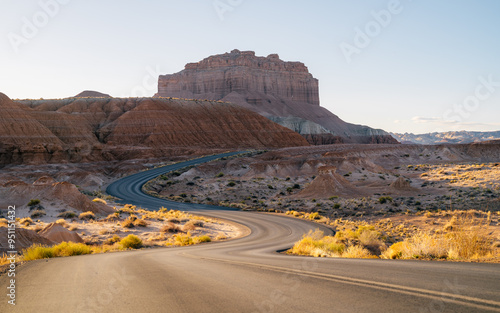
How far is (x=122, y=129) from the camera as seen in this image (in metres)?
103

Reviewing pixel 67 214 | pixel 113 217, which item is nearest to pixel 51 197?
pixel 67 214

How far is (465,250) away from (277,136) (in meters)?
116

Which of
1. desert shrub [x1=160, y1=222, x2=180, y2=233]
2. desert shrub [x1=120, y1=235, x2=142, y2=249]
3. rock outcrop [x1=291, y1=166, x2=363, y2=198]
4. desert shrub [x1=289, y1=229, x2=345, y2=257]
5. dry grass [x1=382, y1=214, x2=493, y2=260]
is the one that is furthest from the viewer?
rock outcrop [x1=291, y1=166, x2=363, y2=198]

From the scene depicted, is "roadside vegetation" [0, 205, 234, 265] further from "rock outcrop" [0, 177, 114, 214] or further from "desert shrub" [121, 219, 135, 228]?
"rock outcrop" [0, 177, 114, 214]

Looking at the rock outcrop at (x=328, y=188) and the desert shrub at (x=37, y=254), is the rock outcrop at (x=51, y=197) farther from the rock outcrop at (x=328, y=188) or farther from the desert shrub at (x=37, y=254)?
the rock outcrop at (x=328, y=188)

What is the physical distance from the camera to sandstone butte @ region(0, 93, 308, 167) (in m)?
83.1

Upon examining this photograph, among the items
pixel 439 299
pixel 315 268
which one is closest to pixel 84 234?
pixel 315 268

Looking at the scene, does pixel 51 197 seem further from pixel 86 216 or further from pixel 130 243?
pixel 130 243

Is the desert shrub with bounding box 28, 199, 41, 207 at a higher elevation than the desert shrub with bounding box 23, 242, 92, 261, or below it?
higher

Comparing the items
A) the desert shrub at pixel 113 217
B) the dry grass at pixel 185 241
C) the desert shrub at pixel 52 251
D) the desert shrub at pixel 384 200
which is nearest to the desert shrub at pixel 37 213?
the desert shrub at pixel 113 217

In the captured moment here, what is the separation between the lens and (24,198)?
35531mm

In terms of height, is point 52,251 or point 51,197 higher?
point 51,197

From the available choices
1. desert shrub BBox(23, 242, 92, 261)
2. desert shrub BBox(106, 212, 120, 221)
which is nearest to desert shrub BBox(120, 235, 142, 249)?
desert shrub BBox(23, 242, 92, 261)

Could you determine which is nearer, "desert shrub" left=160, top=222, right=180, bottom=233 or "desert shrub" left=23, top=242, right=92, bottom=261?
"desert shrub" left=23, top=242, right=92, bottom=261
